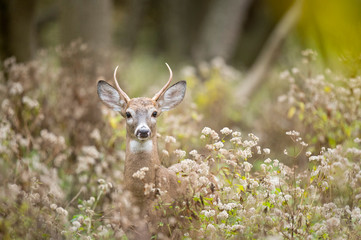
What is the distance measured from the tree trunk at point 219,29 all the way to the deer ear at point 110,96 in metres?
9.14

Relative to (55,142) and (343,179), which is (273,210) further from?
(55,142)

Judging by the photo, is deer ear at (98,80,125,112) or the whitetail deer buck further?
deer ear at (98,80,125,112)

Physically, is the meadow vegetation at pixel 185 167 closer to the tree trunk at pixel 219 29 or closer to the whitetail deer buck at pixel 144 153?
the whitetail deer buck at pixel 144 153

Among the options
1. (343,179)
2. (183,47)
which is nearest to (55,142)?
(343,179)

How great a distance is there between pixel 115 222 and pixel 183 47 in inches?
522

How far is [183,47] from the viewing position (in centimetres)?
1753

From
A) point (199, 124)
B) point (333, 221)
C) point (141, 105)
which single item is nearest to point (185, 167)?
point (141, 105)

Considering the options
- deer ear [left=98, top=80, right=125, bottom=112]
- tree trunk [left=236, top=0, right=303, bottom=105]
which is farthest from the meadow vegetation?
tree trunk [left=236, top=0, right=303, bottom=105]

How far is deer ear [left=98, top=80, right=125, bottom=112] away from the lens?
16.7 feet

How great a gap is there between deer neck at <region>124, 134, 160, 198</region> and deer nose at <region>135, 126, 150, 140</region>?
0.21m

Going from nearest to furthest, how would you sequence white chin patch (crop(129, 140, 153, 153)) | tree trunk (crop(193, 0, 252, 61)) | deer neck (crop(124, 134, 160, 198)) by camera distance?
1. deer neck (crop(124, 134, 160, 198))
2. white chin patch (crop(129, 140, 153, 153))
3. tree trunk (crop(193, 0, 252, 61))

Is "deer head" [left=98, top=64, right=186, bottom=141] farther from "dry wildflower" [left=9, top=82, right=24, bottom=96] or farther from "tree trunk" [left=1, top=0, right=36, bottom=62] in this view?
"tree trunk" [left=1, top=0, right=36, bottom=62]

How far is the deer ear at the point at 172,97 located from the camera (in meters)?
5.05

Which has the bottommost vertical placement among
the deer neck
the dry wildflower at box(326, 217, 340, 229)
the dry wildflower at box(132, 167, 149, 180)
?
the dry wildflower at box(326, 217, 340, 229)
